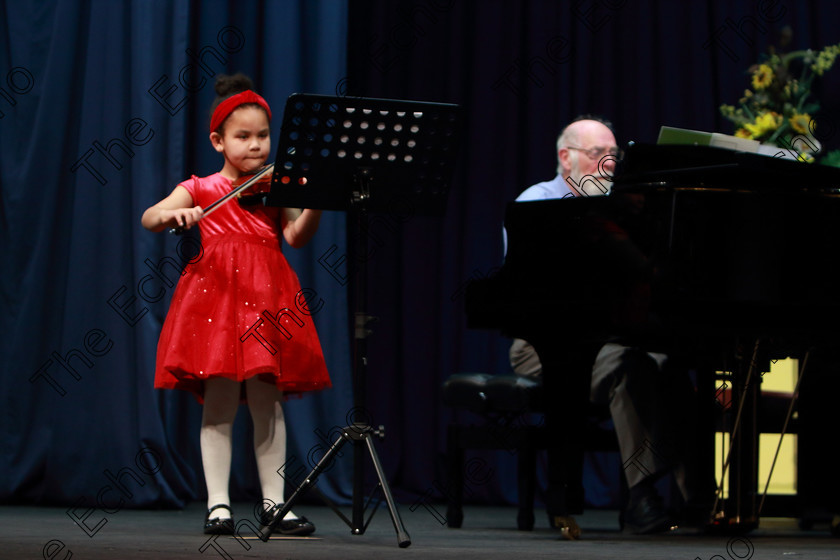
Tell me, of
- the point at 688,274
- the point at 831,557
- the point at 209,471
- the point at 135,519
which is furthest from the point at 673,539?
the point at 135,519

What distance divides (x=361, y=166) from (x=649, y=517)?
139cm

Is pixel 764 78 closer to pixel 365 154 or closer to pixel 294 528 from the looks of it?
pixel 365 154

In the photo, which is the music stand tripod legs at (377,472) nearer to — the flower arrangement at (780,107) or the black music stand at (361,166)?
the black music stand at (361,166)

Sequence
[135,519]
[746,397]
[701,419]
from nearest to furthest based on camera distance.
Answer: [746,397] → [701,419] → [135,519]

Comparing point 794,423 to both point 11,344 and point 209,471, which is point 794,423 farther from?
point 11,344

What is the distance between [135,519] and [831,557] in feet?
7.36

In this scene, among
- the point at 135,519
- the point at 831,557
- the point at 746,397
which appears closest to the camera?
the point at 831,557

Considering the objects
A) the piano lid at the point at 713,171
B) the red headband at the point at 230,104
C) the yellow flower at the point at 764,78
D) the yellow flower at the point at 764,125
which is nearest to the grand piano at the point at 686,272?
the piano lid at the point at 713,171

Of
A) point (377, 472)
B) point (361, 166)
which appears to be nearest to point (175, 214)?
point (361, 166)

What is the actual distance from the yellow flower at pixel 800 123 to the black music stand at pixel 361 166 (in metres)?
2.02

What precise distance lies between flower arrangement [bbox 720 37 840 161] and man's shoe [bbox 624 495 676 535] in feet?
4.88

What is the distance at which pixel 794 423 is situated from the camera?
12.1 feet

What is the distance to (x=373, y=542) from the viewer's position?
280 cm

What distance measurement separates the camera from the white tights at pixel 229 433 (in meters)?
2.90
